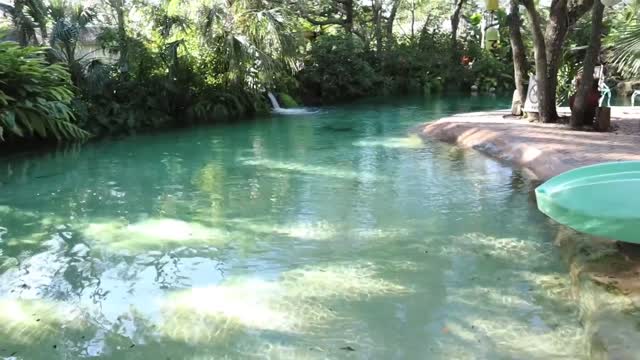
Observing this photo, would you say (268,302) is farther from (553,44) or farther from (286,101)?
(286,101)

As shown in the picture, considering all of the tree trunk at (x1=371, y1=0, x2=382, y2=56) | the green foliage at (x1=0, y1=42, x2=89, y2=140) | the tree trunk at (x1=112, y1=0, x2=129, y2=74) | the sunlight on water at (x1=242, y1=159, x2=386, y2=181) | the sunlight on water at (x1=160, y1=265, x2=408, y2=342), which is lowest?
the sunlight on water at (x1=160, y1=265, x2=408, y2=342)

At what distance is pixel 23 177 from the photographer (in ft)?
32.0

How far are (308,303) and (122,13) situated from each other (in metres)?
13.4

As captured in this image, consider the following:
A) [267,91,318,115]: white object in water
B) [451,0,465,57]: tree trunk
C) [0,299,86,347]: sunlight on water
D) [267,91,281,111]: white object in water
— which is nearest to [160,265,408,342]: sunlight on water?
[0,299,86,347]: sunlight on water

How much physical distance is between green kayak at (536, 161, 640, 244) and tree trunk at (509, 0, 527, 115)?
27.4 feet

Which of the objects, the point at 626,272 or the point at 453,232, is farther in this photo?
the point at 453,232

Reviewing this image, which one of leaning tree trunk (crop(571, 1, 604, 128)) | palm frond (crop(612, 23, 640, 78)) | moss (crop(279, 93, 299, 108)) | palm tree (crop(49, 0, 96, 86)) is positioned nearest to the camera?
palm frond (crop(612, 23, 640, 78))

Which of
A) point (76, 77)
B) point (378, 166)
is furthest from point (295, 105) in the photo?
point (378, 166)

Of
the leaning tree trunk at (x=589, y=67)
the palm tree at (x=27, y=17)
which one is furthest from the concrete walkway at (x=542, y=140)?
the palm tree at (x=27, y=17)

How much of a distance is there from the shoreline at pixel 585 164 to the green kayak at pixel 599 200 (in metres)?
0.38

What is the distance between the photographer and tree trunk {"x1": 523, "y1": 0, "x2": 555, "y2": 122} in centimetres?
1162

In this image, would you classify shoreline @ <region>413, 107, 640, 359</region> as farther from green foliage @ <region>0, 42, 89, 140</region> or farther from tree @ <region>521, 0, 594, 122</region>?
green foliage @ <region>0, 42, 89, 140</region>

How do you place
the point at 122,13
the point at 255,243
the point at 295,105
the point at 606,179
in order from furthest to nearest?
the point at 295,105
the point at 122,13
the point at 255,243
the point at 606,179

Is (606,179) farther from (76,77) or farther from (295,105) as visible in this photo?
(295,105)
